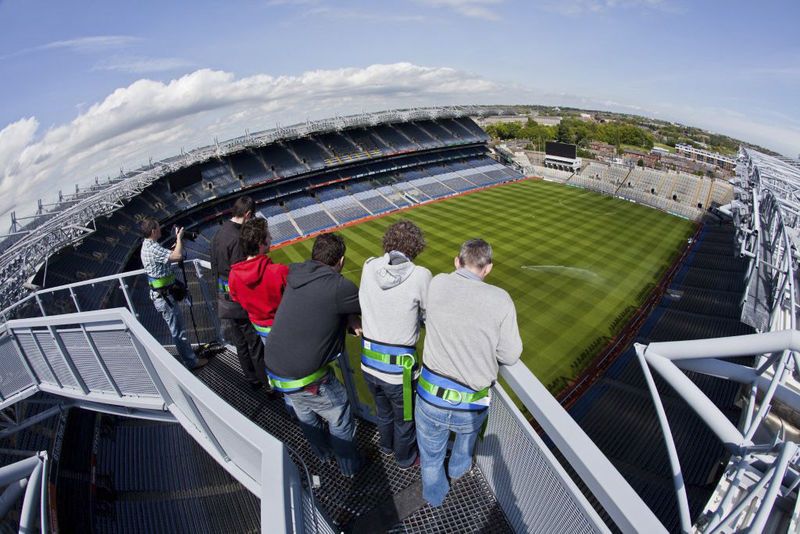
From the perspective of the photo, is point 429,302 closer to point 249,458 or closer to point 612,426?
point 249,458

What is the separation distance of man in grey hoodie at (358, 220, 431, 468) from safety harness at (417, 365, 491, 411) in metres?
0.30

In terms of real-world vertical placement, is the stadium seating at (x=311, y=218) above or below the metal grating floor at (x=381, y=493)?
below

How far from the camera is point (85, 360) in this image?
4.39 m

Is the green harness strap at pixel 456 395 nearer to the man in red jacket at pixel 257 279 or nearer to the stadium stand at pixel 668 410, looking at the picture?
the man in red jacket at pixel 257 279

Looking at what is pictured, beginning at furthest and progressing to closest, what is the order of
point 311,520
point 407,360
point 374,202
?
point 374,202, point 407,360, point 311,520

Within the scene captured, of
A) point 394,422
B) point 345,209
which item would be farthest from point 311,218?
point 394,422

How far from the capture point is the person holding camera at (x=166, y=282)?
5.50 metres

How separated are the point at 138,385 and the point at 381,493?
3.03 meters

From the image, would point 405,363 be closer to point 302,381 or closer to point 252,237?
point 302,381

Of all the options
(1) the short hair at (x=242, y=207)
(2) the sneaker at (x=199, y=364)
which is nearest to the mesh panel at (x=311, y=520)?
(1) the short hair at (x=242, y=207)

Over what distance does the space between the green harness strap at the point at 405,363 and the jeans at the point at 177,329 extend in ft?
12.9

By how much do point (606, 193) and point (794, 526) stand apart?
47.9 metres

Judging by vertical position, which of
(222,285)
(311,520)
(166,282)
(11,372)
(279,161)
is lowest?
(279,161)

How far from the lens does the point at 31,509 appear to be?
418 cm
